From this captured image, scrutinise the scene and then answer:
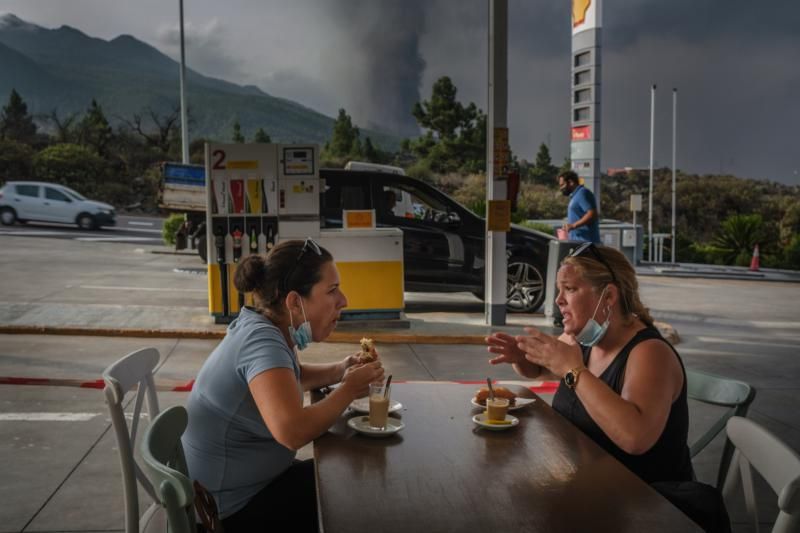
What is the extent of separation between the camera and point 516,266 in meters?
10.4

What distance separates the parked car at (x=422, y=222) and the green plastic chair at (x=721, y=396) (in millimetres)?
7245

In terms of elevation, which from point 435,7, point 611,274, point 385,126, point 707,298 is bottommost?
point 707,298

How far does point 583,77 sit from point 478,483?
16796mm

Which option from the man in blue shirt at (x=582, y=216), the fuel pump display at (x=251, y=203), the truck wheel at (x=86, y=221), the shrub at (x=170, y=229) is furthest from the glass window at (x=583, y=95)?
the truck wheel at (x=86, y=221)

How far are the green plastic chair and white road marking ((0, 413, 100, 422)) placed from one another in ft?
13.3

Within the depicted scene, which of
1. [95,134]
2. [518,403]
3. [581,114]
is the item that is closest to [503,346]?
[518,403]

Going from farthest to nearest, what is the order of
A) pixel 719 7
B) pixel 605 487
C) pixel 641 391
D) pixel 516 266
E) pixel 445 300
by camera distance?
1. pixel 719 7
2. pixel 445 300
3. pixel 516 266
4. pixel 641 391
5. pixel 605 487

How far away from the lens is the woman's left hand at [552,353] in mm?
2682

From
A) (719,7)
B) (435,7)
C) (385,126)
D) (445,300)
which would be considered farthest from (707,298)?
(435,7)

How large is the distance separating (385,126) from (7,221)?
45.8 meters

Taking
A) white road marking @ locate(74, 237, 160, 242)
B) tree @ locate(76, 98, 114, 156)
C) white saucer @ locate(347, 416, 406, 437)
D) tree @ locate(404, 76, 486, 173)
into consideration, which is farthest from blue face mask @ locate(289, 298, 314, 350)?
tree @ locate(76, 98, 114, 156)

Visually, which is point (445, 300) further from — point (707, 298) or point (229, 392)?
point (229, 392)

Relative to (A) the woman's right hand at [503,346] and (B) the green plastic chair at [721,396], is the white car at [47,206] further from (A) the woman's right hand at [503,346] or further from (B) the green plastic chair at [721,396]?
(B) the green plastic chair at [721,396]

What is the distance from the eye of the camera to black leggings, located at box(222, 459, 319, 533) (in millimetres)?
2604
